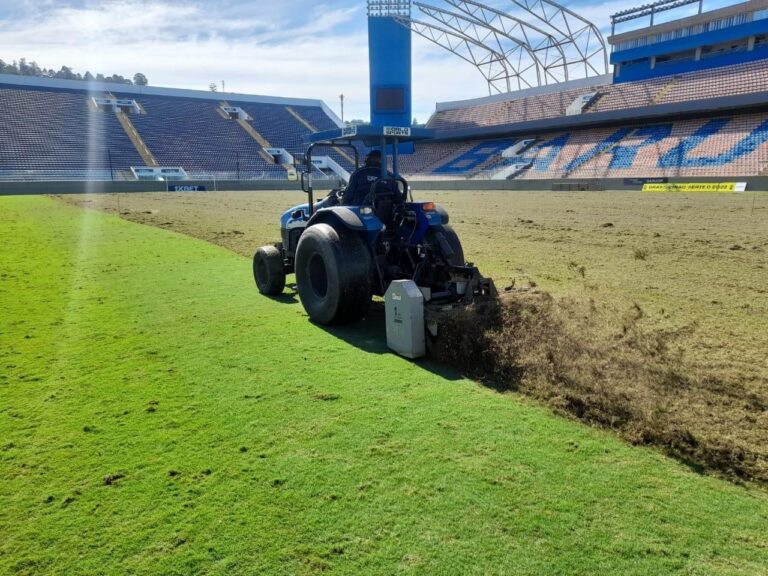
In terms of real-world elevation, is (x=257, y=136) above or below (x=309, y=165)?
above

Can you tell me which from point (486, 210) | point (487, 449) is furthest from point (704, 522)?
point (486, 210)

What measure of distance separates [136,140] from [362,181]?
2004 inches

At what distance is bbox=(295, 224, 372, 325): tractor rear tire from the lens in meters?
4.87

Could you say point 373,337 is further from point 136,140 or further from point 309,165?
point 136,140

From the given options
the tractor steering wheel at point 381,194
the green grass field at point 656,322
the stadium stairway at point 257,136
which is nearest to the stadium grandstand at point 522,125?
the stadium stairway at point 257,136

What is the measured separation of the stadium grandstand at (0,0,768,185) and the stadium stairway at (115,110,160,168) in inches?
7.2

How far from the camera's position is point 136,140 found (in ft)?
163

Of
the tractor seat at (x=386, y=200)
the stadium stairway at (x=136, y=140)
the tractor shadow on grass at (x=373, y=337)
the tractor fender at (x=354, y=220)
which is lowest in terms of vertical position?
the tractor shadow on grass at (x=373, y=337)

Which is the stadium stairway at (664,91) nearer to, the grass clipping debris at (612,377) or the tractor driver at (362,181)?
the tractor driver at (362,181)

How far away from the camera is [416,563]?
81.7 inches

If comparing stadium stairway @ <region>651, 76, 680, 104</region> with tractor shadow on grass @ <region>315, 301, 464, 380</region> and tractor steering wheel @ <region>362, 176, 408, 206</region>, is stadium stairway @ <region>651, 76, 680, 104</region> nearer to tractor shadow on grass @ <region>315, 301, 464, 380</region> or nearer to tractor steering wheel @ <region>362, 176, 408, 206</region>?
tractor steering wheel @ <region>362, 176, 408, 206</region>

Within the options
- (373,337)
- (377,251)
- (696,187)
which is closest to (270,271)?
(377,251)

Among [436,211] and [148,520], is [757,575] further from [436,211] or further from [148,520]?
[436,211]

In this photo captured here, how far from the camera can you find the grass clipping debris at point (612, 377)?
284 centimetres
